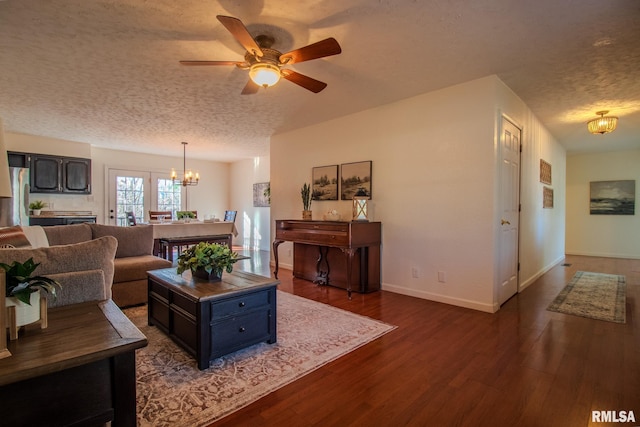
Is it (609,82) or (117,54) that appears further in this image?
(609,82)

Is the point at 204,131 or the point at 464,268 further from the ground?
the point at 204,131

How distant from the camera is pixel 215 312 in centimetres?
212

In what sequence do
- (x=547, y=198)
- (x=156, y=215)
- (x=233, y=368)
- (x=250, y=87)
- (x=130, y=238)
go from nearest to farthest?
(x=233, y=368), (x=250, y=87), (x=130, y=238), (x=547, y=198), (x=156, y=215)

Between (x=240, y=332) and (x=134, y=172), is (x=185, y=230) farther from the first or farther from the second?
(x=240, y=332)

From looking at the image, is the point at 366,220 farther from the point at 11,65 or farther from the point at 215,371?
the point at 11,65

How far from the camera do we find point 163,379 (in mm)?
1946

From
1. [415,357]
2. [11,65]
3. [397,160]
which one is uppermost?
[11,65]

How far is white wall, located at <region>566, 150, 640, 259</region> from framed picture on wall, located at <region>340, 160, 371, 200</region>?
21.7 feet

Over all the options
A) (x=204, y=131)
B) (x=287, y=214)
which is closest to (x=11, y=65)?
(x=204, y=131)

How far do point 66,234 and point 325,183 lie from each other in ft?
11.2

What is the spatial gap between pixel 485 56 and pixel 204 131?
4.65 metres

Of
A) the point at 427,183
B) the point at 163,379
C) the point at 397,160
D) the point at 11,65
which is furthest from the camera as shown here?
the point at 397,160

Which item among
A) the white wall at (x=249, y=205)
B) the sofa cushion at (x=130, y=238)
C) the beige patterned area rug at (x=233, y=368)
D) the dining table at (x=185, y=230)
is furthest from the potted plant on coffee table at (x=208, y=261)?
the white wall at (x=249, y=205)

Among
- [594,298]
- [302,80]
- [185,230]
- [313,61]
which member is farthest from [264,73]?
[594,298]
